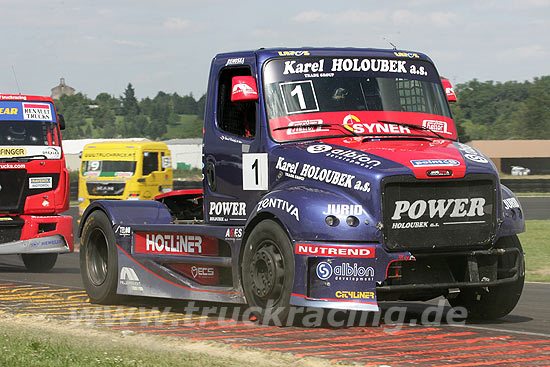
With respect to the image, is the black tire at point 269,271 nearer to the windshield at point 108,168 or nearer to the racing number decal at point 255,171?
the racing number decal at point 255,171

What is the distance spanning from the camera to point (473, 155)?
855 cm

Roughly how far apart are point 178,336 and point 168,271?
7.20 ft

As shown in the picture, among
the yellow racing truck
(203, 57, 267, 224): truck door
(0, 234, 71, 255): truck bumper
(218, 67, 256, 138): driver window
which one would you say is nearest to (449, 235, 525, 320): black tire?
(203, 57, 267, 224): truck door

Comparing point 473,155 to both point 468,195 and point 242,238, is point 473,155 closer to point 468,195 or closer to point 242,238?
point 468,195

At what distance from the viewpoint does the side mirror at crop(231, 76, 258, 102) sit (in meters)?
8.83

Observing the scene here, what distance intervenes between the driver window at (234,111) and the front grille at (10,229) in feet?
24.2

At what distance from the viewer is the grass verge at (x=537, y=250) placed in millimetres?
14812

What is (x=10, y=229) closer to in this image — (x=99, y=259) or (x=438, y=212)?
(x=99, y=259)

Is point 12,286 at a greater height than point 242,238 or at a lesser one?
lesser

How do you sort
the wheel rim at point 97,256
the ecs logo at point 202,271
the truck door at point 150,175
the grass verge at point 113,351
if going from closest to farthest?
the grass verge at point 113,351 → the ecs logo at point 202,271 → the wheel rim at point 97,256 → the truck door at point 150,175

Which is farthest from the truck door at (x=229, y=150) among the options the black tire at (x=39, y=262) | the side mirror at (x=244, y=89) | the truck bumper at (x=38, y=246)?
the black tire at (x=39, y=262)

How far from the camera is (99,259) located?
11055 mm

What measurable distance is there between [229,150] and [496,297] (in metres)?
2.86

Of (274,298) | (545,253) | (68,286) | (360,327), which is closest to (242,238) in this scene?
(274,298)
